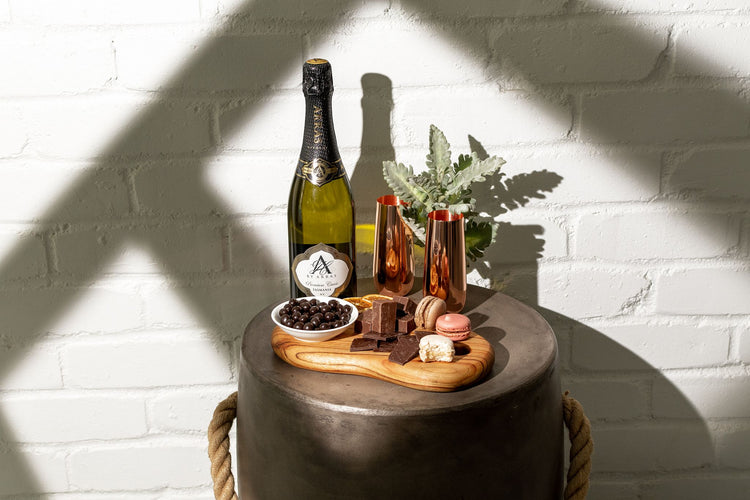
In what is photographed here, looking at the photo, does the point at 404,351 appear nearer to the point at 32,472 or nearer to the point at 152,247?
the point at 152,247

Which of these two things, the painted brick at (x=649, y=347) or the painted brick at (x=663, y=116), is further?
the painted brick at (x=649, y=347)

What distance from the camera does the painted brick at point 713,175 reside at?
1.26 meters

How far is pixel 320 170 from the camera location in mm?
1146

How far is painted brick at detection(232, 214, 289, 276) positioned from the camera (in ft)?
4.23

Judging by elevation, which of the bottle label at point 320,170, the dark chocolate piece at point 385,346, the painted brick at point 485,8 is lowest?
the dark chocolate piece at point 385,346

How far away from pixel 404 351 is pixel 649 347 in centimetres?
62

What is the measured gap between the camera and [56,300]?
1321 mm

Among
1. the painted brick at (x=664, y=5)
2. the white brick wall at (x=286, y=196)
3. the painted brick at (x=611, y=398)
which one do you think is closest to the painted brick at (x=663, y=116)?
the white brick wall at (x=286, y=196)

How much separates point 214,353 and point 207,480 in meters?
0.26

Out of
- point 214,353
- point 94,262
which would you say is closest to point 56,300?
point 94,262

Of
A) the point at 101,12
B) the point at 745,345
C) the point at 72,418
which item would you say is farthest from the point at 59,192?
the point at 745,345

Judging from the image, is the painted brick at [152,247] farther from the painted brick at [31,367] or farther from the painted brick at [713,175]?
the painted brick at [713,175]

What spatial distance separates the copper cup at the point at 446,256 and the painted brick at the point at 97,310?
1.75 ft

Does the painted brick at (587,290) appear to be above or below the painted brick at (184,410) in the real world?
above
